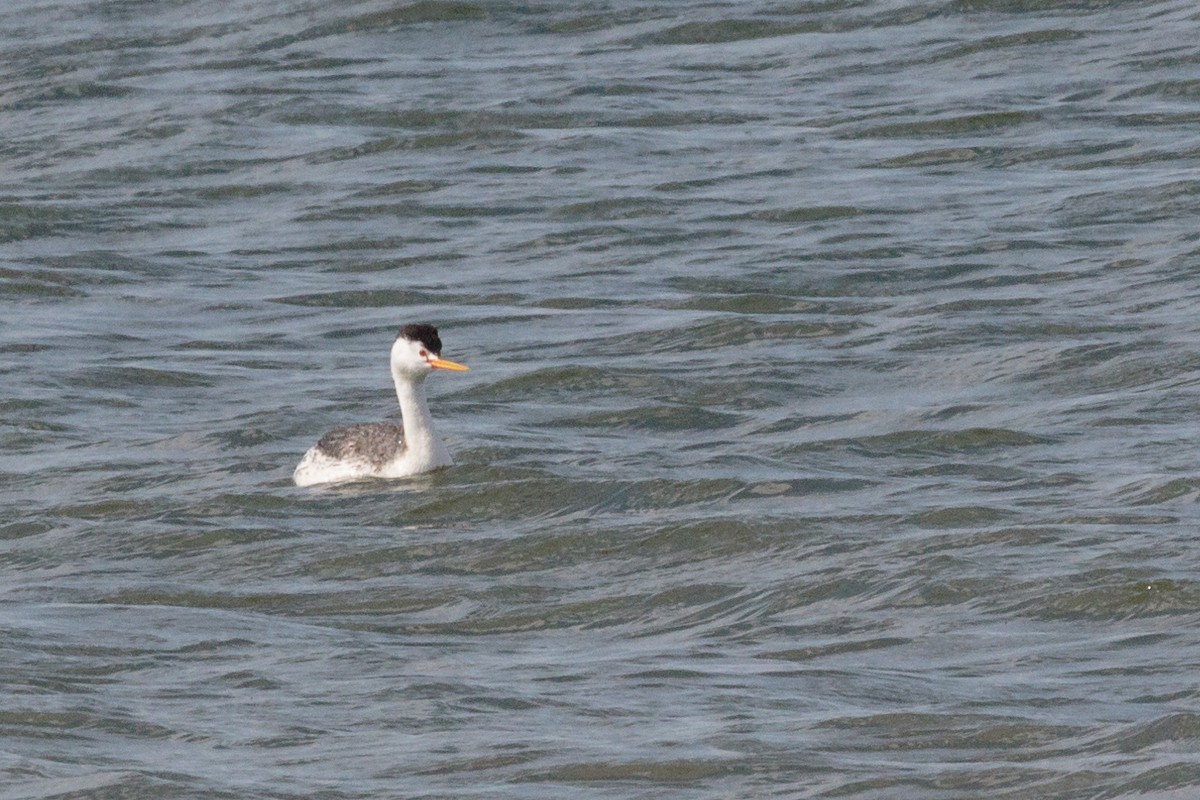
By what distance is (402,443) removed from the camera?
14.9 meters

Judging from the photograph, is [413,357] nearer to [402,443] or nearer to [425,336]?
[425,336]

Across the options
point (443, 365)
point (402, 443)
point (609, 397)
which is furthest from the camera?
point (609, 397)

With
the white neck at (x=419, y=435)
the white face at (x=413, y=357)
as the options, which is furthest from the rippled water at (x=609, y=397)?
the white face at (x=413, y=357)

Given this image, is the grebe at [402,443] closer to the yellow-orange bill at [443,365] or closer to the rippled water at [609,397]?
the yellow-orange bill at [443,365]

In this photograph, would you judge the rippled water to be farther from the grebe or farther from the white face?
the white face

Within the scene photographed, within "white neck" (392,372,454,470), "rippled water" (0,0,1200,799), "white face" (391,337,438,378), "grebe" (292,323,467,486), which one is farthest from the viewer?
"white face" (391,337,438,378)

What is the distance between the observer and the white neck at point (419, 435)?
14734 mm

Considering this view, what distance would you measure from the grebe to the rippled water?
324 mm

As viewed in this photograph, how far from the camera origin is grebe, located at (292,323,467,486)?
47.9ft

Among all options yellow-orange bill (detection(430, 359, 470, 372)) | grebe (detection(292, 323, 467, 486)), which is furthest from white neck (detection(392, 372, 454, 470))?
yellow-orange bill (detection(430, 359, 470, 372))

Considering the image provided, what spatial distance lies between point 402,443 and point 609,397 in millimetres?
1995

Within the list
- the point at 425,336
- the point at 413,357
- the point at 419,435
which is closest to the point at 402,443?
the point at 419,435

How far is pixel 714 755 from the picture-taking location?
9922 millimetres

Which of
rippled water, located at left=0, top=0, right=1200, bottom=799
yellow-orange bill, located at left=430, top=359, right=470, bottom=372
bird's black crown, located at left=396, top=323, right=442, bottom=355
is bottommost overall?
rippled water, located at left=0, top=0, right=1200, bottom=799
